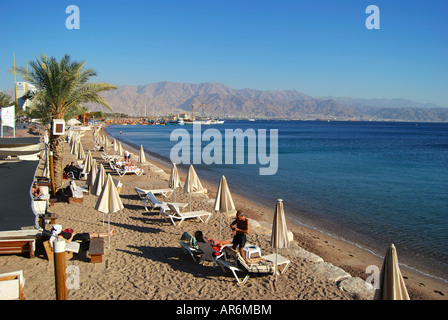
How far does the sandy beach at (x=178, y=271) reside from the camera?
5.64m

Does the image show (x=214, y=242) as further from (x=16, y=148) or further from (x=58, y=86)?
(x=58, y=86)

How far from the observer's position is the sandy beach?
5.64 meters

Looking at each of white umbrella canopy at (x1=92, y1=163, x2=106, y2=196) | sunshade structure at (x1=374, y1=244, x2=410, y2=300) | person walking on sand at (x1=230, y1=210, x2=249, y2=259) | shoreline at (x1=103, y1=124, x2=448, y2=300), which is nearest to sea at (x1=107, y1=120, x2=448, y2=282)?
shoreline at (x1=103, y1=124, x2=448, y2=300)

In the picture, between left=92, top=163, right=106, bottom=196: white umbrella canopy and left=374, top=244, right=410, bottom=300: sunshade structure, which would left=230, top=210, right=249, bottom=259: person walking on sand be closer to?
left=374, top=244, right=410, bottom=300: sunshade structure

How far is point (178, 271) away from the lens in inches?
255

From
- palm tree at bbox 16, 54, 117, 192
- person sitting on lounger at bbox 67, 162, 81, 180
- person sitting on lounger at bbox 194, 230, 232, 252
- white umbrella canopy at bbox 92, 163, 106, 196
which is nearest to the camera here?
person sitting on lounger at bbox 194, 230, 232, 252

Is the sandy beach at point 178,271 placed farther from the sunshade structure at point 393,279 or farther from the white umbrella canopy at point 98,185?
the sunshade structure at point 393,279

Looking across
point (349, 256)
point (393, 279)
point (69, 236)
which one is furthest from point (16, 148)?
point (393, 279)

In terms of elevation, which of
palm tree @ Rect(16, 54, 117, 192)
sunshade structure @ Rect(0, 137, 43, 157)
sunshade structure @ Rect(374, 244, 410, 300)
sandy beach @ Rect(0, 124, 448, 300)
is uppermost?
palm tree @ Rect(16, 54, 117, 192)

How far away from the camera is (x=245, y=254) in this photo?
6977 millimetres

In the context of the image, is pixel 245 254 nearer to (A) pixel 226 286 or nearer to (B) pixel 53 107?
(A) pixel 226 286
